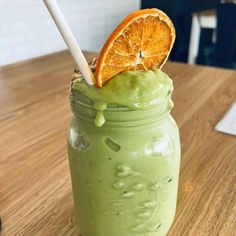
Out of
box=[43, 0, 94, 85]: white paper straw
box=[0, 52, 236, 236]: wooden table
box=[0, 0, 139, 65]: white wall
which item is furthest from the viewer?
box=[0, 0, 139, 65]: white wall

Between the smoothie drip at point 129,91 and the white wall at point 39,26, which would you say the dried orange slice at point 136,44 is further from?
the white wall at point 39,26

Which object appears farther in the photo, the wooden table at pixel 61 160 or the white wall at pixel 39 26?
the white wall at pixel 39 26

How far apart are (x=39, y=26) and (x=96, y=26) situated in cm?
63

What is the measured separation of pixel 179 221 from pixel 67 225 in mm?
171

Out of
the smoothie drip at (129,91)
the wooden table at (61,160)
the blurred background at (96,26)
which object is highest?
the smoothie drip at (129,91)

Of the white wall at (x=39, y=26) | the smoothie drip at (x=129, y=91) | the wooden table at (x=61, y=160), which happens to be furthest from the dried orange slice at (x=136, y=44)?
the white wall at (x=39, y=26)

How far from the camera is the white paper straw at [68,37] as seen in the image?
0.29m

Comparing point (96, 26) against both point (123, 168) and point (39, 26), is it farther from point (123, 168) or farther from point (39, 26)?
point (123, 168)

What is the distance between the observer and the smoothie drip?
0.33 meters

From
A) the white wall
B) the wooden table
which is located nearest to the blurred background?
the white wall

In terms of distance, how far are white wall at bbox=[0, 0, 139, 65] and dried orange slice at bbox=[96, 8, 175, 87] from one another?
4.27ft

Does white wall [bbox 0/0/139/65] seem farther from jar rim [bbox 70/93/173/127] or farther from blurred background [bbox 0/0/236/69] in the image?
jar rim [bbox 70/93/173/127]

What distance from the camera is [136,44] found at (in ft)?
1.14

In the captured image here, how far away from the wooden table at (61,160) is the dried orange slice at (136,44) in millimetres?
253
